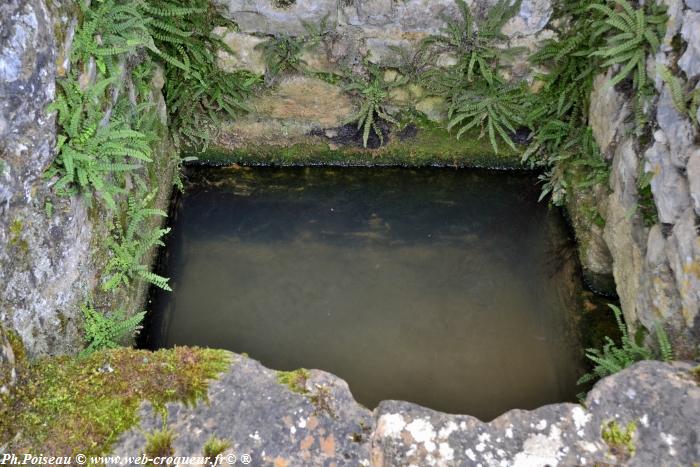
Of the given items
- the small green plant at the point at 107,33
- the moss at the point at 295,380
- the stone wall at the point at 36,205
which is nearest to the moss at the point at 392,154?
the small green plant at the point at 107,33

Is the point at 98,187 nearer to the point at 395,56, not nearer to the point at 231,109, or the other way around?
the point at 231,109

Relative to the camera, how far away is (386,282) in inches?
231

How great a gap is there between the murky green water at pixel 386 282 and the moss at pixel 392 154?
0.42 ft

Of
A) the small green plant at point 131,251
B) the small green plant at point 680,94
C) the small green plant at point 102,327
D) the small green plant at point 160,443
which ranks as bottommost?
the small green plant at point 160,443

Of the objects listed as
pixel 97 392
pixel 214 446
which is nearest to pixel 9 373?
pixel 97 392

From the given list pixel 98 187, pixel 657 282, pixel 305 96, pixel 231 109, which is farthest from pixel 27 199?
pixel 657 282

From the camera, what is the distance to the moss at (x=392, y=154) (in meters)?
6.78

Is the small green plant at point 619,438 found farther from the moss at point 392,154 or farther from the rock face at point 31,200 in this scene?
the moss at point 392,154

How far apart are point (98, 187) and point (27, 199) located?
0.50 m

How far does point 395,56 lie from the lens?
6164mm

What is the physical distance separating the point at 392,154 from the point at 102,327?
389 centimetres

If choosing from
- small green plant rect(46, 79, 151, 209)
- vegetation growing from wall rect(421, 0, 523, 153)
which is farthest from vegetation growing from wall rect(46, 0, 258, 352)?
vegetation growing from wall rect(421, 0, 523, 153)

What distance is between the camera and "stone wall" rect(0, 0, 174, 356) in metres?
3.69

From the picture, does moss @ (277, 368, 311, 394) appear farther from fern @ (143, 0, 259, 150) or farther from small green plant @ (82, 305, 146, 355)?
fern @ (143, 0, 259, 150)
